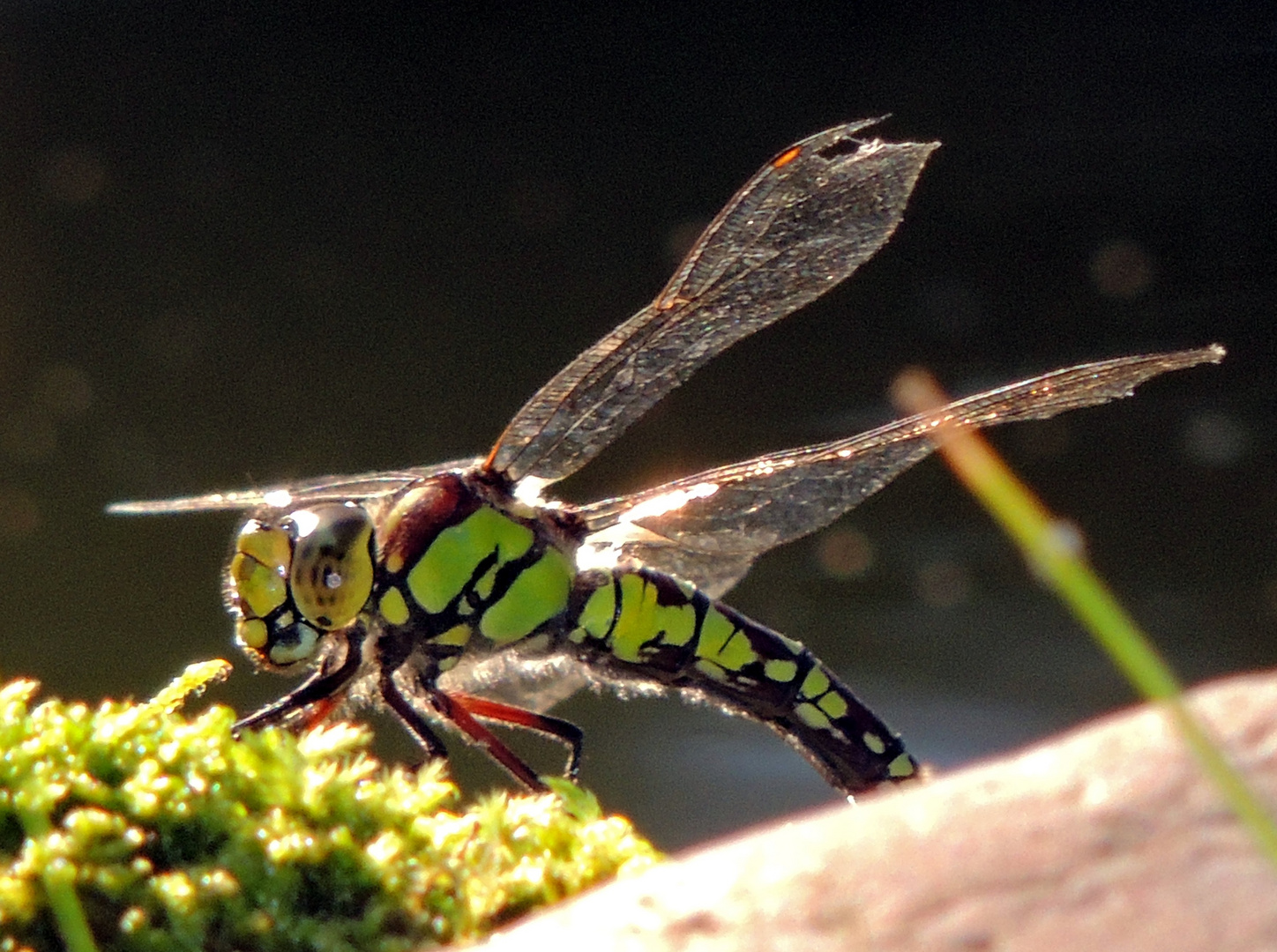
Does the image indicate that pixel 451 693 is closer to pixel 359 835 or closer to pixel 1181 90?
pixel 359 835

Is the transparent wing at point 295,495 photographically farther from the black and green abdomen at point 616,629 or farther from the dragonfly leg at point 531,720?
the dragonfly leg at point 531,720

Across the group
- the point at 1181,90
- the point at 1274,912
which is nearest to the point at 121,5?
the point at 1181,90

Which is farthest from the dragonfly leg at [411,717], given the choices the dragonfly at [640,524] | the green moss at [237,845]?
the green moss at [237,845]

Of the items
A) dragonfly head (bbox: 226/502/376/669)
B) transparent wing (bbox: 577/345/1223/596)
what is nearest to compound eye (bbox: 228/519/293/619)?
dragonfly head (bbox: 226/502/376/669)

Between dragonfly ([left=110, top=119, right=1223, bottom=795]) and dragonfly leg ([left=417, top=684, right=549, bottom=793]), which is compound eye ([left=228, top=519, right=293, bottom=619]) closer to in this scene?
dragonfly ([left=110, top=119, right=1223, bottom=795])

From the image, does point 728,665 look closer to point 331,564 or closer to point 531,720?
point 531,720

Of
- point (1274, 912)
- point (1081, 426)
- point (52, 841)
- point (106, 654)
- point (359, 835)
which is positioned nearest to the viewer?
point (1274, 912)
